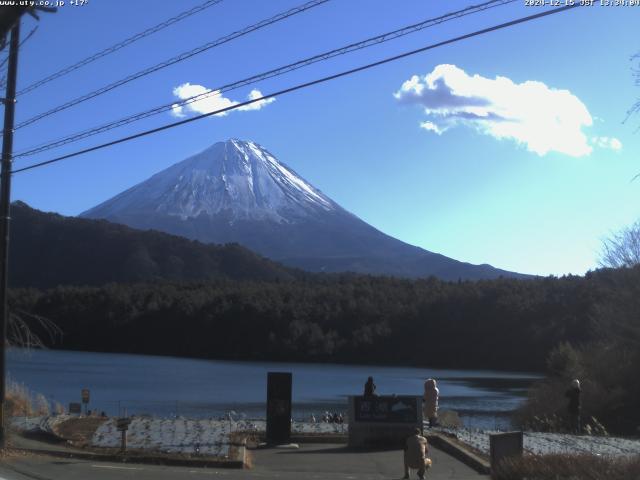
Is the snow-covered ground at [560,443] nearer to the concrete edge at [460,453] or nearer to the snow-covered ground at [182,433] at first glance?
the concrete edge at [460,453]

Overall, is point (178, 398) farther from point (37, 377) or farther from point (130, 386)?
point (37, 377)

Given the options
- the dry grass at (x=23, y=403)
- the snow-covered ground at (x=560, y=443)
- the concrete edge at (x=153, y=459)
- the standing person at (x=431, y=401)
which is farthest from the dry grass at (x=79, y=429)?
the snow-covered ground at (x=560, y=443)

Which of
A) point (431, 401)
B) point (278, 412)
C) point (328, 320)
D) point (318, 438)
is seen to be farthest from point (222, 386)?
point (328, 320)

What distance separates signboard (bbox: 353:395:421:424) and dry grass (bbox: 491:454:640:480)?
5196 mm

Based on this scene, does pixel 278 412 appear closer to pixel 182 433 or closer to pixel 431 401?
pixel 182 433

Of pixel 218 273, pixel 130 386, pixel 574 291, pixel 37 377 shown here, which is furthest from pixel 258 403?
pixel 218 273

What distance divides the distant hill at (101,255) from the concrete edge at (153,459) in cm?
12263

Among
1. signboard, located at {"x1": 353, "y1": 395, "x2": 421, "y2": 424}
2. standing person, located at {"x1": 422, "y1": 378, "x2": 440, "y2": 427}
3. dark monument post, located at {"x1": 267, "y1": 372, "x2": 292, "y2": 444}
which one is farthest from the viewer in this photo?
standing person, located at {"x1": 422, "y1": 378, "x2": 440, "y2": 427}

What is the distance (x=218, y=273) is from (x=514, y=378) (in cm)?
8932

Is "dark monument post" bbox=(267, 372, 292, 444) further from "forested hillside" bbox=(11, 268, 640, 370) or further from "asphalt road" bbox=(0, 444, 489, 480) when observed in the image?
"forested hillside" bbox=(11, 268, 640, 370)

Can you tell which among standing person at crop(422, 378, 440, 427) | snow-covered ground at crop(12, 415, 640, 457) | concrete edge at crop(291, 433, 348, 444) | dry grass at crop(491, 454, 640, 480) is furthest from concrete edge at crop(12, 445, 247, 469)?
standing person at crop(422, 378, 440, 427)

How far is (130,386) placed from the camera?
5700cm

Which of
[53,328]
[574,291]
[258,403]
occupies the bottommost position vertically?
[258,403]

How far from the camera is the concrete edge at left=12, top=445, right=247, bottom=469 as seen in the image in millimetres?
15320
